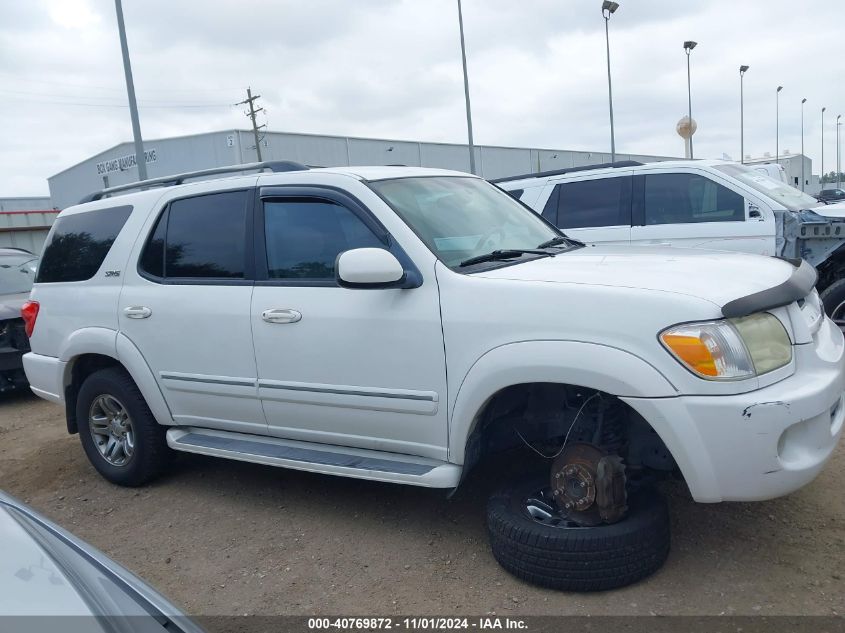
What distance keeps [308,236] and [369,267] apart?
0.73 metres

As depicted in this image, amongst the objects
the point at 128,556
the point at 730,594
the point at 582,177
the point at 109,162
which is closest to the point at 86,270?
the point at 128,556

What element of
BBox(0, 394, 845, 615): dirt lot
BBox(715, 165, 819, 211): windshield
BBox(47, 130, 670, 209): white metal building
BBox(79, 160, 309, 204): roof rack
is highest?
BBox(47, 130, 670, 209): white metal building

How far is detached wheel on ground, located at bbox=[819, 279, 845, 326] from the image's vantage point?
618cm

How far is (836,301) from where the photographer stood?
20.4 ft

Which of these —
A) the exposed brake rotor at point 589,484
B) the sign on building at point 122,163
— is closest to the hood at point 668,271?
the exposed brake rotor at point 589,484

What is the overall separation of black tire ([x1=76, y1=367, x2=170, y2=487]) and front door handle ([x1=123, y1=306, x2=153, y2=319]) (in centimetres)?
46

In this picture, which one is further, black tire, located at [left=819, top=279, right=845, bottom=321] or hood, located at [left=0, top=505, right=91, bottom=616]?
black tire, located at [left=819, top=279, right=845, bottom=321]

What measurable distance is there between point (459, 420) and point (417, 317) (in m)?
0.50

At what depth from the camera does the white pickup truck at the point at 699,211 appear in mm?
6555

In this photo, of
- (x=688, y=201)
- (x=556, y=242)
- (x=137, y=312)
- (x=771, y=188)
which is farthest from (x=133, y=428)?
(x=771, y=188)

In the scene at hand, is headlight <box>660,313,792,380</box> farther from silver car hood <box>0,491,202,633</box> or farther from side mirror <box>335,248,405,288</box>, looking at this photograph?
silver car hood <box>0,491,202,633</box>

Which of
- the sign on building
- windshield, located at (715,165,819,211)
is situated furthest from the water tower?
the sign on building

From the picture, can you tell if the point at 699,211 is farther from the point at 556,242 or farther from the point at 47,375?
the point at 47,375

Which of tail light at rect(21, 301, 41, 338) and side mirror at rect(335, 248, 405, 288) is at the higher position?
side mirror at rect(335, 248, 405, 288)
